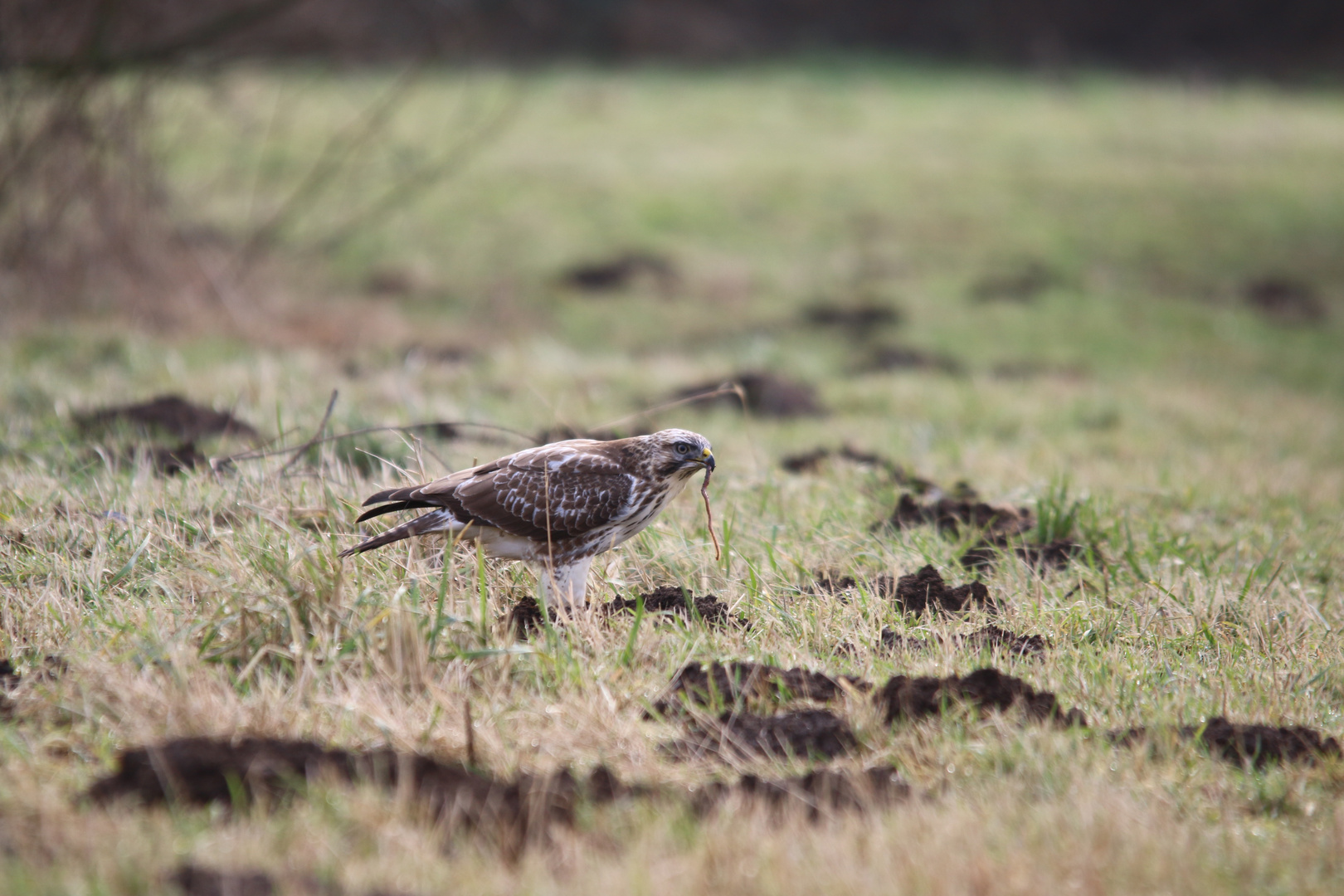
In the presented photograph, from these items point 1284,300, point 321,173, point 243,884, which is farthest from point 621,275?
point 243,884

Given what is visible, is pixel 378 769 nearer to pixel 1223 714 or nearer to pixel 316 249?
pixel 1223 714

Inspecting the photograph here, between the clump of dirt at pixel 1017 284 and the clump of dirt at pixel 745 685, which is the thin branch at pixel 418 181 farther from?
the clump of dirt at pixel 745 685

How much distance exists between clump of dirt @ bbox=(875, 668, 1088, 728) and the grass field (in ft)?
0.24

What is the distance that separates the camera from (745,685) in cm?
329

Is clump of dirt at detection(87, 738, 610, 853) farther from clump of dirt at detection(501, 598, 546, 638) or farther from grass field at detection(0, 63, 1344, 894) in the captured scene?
clump of dirt at detection(501, 598, 546, 638)

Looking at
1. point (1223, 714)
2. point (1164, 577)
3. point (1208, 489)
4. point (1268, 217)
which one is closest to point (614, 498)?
point (1223, 714)

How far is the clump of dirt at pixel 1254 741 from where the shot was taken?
10.2 ft

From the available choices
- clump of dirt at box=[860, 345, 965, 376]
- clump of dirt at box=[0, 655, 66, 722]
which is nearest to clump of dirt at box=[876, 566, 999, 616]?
clump of dirt at box=[0, 655, 66, 722]

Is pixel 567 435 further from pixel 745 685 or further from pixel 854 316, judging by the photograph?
pixel 854 316

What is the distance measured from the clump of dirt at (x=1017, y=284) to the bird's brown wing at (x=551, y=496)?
10.4 metres

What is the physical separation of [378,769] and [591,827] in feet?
1.88

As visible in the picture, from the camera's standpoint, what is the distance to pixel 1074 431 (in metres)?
8.17

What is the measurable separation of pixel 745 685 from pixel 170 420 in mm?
4308

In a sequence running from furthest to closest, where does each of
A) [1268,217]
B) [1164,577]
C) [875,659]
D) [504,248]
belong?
[1268,217] < [504,248] < [1164,577] < [875,659]
